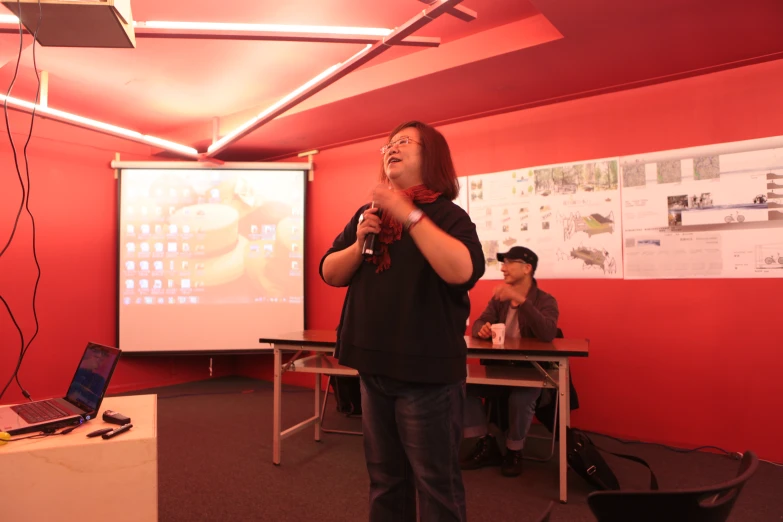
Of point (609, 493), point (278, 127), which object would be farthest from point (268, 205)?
point (609, 493)

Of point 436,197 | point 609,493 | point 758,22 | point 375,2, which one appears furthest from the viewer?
point 375,2

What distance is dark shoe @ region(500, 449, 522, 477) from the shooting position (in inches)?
108

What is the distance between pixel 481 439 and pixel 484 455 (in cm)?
10

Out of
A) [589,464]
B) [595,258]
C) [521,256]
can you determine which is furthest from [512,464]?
[595,258]

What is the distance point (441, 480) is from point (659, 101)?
10.3ft

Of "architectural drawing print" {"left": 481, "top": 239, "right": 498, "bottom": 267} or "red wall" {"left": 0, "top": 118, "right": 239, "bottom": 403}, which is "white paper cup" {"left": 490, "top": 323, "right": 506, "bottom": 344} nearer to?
"architectural drawing print" {"left": 481, "top": 239, "right": 498, "bottom": 267}

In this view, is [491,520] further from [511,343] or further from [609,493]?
[609,493]

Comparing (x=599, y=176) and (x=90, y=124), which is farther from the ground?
(x=90, y=124)

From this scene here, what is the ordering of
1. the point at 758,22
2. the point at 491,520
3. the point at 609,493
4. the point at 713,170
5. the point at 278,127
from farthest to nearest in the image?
the point at 278,127 → the point at 713,170 → the point at 758,22 → the point at 491,520 → the point at 609,493

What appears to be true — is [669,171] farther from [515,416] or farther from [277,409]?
[277,409]

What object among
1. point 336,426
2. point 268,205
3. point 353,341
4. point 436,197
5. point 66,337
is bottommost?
point 336,426

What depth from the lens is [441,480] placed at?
1142 mm

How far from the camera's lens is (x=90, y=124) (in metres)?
4.00

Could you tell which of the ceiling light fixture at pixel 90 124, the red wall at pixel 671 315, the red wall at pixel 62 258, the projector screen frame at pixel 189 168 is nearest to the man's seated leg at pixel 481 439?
the red wall at pixel 671 315
